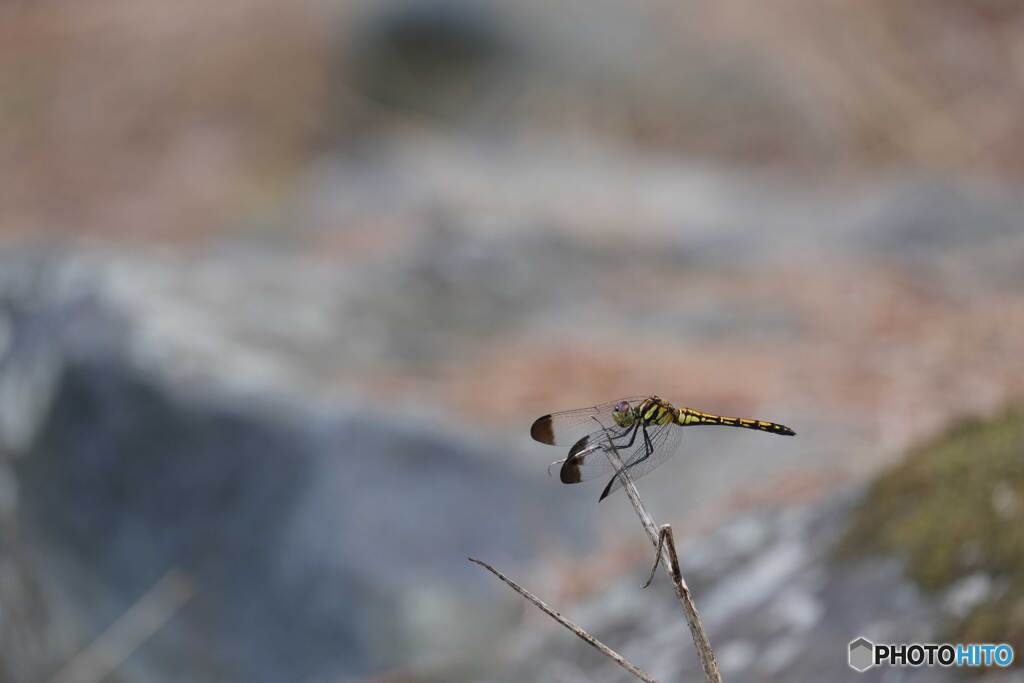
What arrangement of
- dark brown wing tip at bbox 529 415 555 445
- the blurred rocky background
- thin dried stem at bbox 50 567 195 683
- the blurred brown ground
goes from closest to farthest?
dark brown wing tip at bbox 529 415 555 445
the blurred rocky background
thin dried stem at bbox 50 567 195 683
the blurred brown ground

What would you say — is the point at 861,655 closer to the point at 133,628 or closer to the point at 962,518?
the point at 962,518

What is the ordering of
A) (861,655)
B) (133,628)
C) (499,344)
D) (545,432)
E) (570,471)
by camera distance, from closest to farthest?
1. (570,471)
2. (545,432)
3. (861,655)
4. (133,628)
5. (499,344)

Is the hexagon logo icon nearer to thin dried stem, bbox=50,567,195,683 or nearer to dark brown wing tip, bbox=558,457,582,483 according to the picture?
dark brown wing tip, bbox=558,457,582,483

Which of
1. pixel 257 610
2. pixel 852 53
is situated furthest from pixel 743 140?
pixel 257 610

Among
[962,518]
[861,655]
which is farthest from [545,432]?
[962,518]

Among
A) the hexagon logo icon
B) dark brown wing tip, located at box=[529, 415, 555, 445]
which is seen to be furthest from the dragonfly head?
the hexagon logo icon

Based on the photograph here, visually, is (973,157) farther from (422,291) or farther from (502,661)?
(502,661)

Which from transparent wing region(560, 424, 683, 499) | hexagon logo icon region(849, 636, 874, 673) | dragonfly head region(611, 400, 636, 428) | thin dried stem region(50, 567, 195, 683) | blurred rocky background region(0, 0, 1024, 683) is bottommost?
hexagon logo icon region(849, 636, 874, 673)
